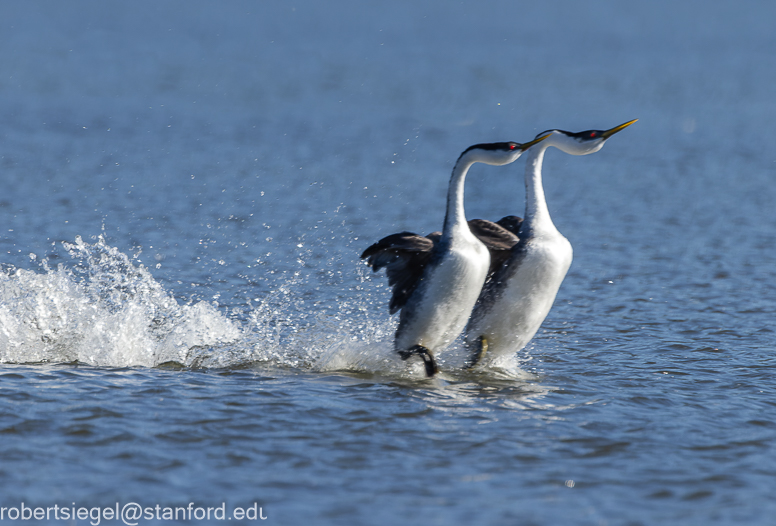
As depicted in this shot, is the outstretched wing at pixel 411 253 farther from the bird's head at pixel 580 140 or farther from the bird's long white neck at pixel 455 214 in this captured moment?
the bird's head at pixel 580 140

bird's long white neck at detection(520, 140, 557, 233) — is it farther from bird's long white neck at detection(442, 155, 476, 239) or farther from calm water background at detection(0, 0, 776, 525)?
calm water background at detection(0, 0, 776, 525)

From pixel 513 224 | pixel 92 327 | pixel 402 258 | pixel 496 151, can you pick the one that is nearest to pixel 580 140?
pixel 496 151

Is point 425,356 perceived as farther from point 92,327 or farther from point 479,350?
point 92,327

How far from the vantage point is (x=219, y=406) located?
8414 millimetres

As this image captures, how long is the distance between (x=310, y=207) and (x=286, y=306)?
6352 millimetres

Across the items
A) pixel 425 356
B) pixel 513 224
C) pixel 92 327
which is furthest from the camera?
pixel 513 224

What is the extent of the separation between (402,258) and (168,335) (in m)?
2.74

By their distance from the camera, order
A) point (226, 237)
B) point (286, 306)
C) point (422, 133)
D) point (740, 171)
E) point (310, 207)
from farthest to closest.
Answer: point (422, 133)
point (740, 171)
point (310, 207)
point (226, 237)
point (286, 306)

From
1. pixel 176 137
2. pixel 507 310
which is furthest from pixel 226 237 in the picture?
pixel 176 137

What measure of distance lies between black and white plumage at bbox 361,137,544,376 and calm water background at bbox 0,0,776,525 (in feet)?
1.57

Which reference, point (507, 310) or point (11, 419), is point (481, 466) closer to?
point (507, 310)

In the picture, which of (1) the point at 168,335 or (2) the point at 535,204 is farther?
(1) the point at 168,335

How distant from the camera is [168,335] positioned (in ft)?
34.0

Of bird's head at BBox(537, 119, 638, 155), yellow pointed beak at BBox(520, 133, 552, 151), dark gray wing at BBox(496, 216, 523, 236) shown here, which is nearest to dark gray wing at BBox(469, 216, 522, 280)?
dark gray wing at BBox(496, 216, 523, 236)
